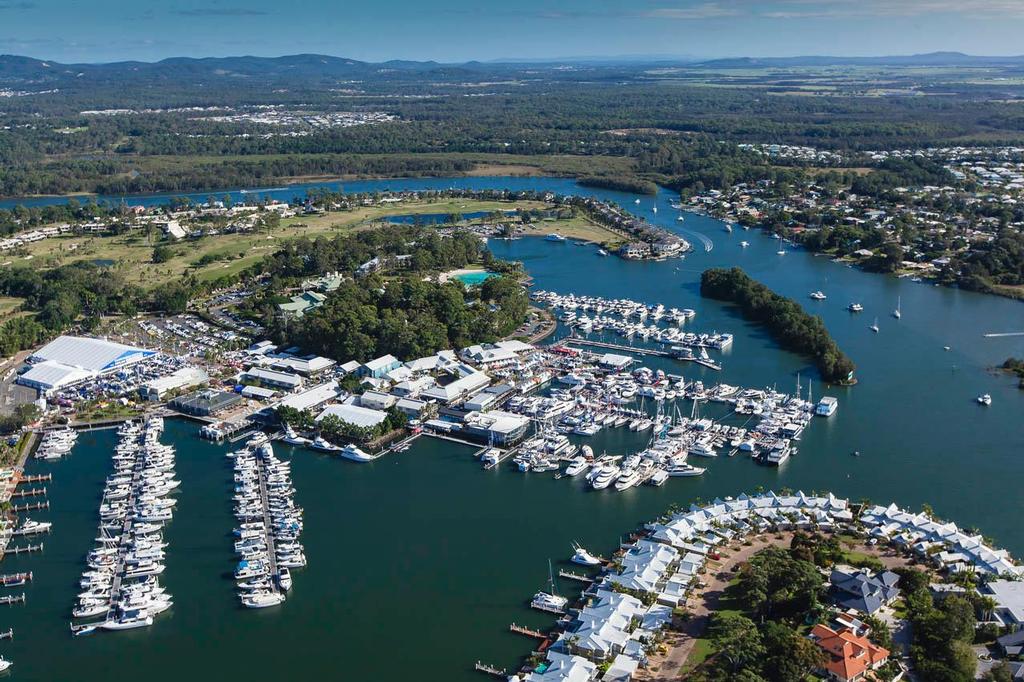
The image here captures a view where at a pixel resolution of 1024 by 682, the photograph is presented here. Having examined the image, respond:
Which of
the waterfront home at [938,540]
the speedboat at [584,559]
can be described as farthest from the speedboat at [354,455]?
the waterfront home at [938,540]

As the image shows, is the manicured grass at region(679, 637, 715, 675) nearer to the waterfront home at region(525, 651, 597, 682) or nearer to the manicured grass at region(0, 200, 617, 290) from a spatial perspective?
the waterfront home at region(525, 651, 597, 682)

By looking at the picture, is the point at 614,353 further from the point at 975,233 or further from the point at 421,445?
the point at 975,233

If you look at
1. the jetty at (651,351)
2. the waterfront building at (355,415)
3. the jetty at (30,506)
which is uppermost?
the waterfront building at (355,415)

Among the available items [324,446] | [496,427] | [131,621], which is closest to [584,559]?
[496,427]

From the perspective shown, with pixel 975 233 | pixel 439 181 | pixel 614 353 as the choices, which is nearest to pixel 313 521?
pixel 614 353

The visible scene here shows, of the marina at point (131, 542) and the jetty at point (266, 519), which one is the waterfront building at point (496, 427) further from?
the marina at point (131, 542)

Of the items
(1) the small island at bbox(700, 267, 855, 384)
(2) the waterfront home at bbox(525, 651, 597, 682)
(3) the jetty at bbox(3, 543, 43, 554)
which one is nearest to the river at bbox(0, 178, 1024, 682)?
(3) the jetty at bbox(3, 543, 43, 554)

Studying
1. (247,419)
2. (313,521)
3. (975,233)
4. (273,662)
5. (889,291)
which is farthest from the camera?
(975,233)

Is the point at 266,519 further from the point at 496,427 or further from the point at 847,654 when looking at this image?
the point at 847,654
